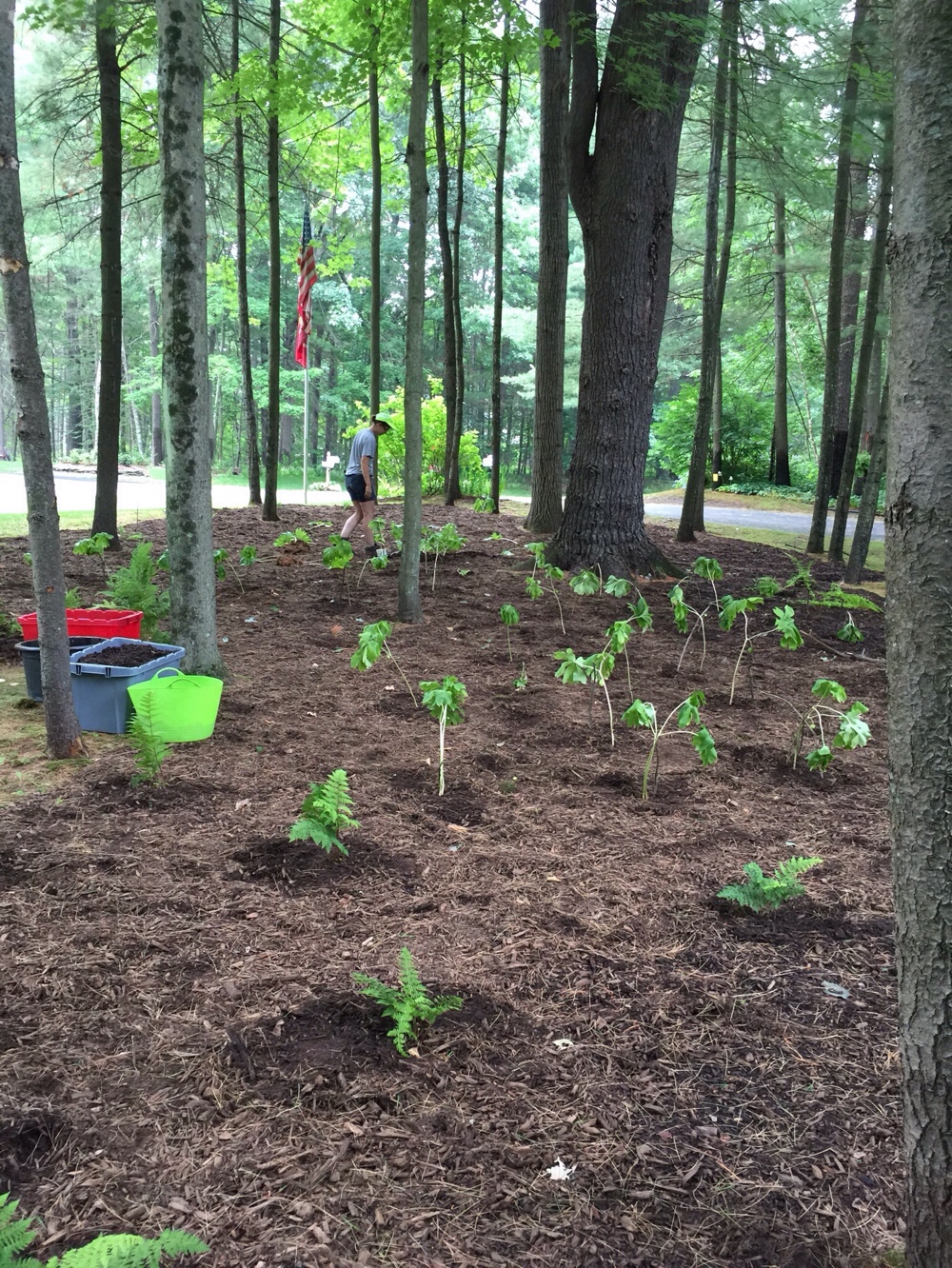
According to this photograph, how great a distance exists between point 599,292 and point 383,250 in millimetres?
29783

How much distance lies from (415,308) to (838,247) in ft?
20.8

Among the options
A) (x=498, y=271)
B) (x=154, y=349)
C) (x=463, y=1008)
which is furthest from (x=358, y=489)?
(x=154, y=349)

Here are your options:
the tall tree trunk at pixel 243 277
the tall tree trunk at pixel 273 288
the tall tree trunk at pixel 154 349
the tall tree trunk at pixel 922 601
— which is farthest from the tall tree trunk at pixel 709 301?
the tall tree trunk at pixel 154 349

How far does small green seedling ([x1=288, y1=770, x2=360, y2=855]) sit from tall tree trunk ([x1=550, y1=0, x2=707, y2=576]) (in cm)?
533

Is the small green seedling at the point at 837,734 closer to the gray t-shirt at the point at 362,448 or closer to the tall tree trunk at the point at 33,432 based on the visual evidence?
the tall tree trunk at the point at 33,432

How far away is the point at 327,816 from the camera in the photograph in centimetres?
302

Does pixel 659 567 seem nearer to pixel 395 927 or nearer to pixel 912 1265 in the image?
pixel 395 927

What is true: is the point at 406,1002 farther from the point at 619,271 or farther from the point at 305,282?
the point at 305,282

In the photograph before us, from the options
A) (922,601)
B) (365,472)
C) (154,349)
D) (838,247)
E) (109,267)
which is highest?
(154,349)

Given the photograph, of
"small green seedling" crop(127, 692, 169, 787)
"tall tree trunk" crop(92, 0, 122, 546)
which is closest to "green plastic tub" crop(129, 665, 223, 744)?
"small green seedling" crop(127, 692, 169, 787)

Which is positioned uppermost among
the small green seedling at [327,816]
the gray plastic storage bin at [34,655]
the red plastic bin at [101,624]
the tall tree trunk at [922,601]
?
the tall tree trunk at [922,601]

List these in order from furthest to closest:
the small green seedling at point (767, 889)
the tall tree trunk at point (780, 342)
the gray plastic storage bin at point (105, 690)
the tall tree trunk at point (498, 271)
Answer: the tall tree trunk at point (780, 342)
the tall tree trunk at point (498, 271)
the gray plastic storage bin at point (105, 690)
the small green seedling at point (767, 889)

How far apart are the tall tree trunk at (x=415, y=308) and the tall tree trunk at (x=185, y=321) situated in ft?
4.70

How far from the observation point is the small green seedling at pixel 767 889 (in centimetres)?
271
